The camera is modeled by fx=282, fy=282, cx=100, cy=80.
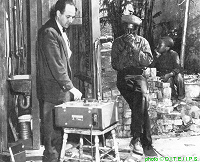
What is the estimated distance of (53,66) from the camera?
3.91 m

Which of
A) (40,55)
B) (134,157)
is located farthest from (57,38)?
(134,157)

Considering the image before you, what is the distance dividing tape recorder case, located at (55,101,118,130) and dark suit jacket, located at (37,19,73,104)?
0.30m

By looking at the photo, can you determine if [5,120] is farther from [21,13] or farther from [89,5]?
[89,5]

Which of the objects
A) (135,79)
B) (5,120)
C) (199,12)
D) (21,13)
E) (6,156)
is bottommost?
(6,156)

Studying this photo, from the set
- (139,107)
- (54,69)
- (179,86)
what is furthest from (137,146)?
(179,86)

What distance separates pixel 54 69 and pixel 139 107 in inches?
63.7

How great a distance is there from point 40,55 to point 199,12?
5.76m

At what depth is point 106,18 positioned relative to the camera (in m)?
6.83

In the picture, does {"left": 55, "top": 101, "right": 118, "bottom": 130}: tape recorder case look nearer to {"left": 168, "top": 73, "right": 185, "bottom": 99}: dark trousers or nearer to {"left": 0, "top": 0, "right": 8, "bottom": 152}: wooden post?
{"left": 0, "top": 0, "right": 8, "bottom": 152}: wooden post

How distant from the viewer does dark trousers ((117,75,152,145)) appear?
183 inches

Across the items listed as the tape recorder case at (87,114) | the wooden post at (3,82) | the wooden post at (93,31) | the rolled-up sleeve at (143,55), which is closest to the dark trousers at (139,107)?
the rolled-up sleeve at (143,55)

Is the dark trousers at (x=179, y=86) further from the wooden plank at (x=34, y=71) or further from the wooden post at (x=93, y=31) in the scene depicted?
the wooden plank at (x=34, y=71)

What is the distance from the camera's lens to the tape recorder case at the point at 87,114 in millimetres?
3547

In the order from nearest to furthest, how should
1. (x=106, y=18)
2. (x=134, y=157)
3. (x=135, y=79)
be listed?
1. (x=134, y=157)
2. (x=135, y=79)
3. (x=106, y=18)
